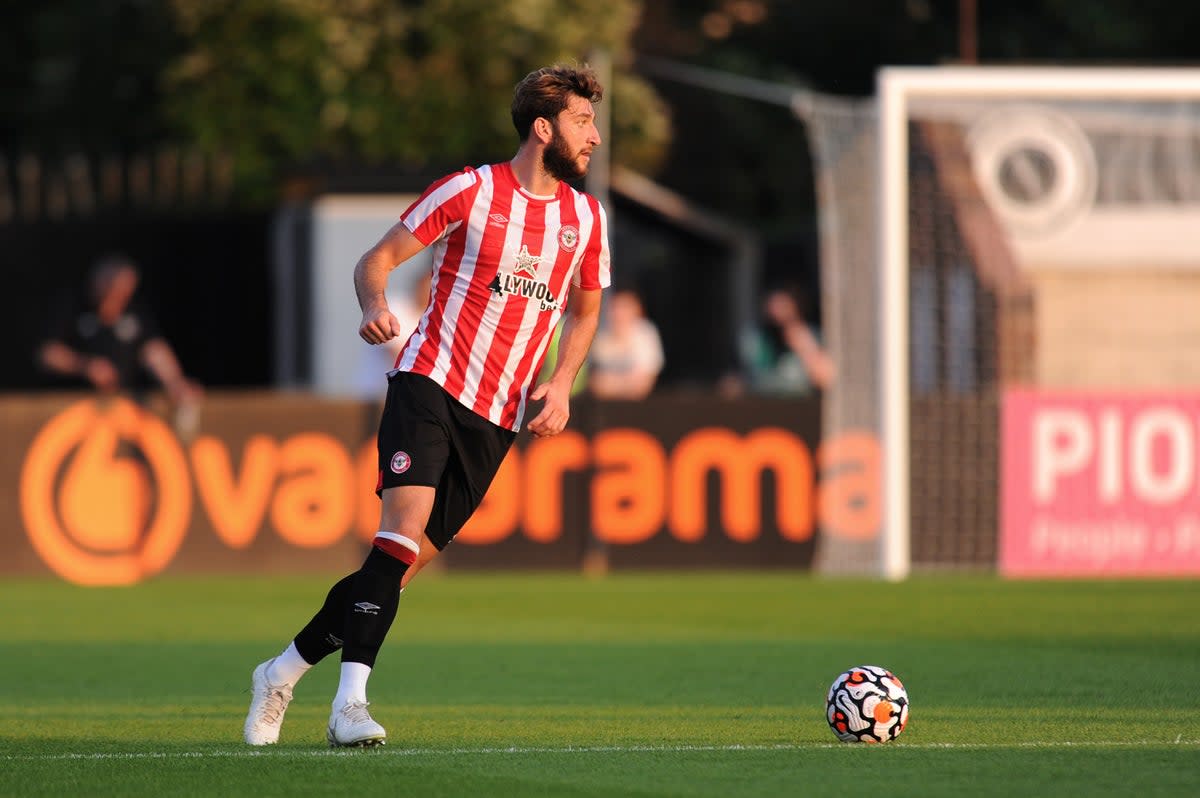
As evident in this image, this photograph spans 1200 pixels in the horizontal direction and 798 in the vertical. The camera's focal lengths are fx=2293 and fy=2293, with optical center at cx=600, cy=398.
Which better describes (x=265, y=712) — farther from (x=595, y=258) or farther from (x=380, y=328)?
(x=595, y=258)

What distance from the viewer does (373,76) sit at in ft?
93.1

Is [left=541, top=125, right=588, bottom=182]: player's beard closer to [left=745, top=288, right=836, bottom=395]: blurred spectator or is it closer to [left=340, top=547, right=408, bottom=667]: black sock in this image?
[left=340, top=547, right=408, bottom=667]: black sock

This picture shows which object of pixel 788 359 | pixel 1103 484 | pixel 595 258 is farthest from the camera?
pixel 788 359

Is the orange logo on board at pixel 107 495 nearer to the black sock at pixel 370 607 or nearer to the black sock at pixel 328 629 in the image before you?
the black sock at pixel 328 629

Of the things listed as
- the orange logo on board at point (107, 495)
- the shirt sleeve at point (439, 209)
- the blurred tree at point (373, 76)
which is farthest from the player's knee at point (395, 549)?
the blurred tree at point (373, 76)

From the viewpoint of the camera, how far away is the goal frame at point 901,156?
15.9m

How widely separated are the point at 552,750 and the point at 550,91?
2125 mm

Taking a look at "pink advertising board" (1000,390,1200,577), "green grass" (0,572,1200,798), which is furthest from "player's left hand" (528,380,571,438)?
"pink advertising board" (1000,390,1200,577)

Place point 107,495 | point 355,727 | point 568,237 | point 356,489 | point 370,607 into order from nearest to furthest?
1. point 355,727
2. point 370,607
3. point 568,237
4. point 107,495
5. point 356,489

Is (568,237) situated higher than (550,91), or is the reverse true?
(550,91)

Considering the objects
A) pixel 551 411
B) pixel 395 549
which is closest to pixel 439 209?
pixel 551 411

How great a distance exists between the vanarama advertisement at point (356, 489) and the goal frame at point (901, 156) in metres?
0.63

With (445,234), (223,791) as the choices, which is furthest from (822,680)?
(223,791)

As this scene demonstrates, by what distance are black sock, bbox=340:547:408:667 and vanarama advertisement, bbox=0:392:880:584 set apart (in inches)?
351
